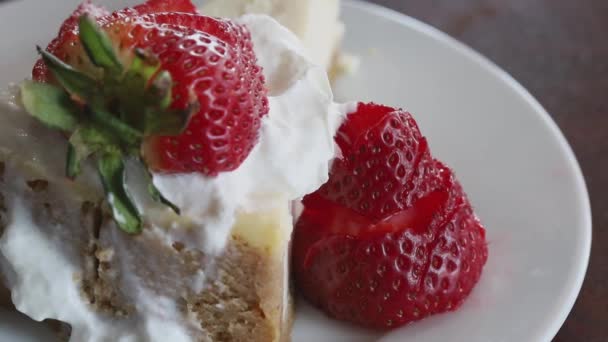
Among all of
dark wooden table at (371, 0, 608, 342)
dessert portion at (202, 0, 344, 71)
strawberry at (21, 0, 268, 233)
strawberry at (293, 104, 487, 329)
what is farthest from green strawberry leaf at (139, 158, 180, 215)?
dark wooden table at (371, 0, 608, 342)

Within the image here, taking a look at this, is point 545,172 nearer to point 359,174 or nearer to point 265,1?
point 359,174

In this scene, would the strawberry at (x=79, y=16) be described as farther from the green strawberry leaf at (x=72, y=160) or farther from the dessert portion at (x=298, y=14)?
the dessert portion at (x=298, y=14)

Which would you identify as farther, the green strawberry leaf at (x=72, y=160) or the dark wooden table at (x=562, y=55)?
the dark wooden table at (x=562, y=55)

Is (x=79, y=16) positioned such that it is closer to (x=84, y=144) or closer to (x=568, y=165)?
(x=84, y=144)

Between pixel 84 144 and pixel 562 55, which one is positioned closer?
pixel 84 144

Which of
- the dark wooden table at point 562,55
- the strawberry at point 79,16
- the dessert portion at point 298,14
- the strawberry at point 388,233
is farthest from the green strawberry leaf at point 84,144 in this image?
the dark wooden table at point 562,55

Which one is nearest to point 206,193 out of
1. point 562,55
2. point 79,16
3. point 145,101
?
point 145,101
